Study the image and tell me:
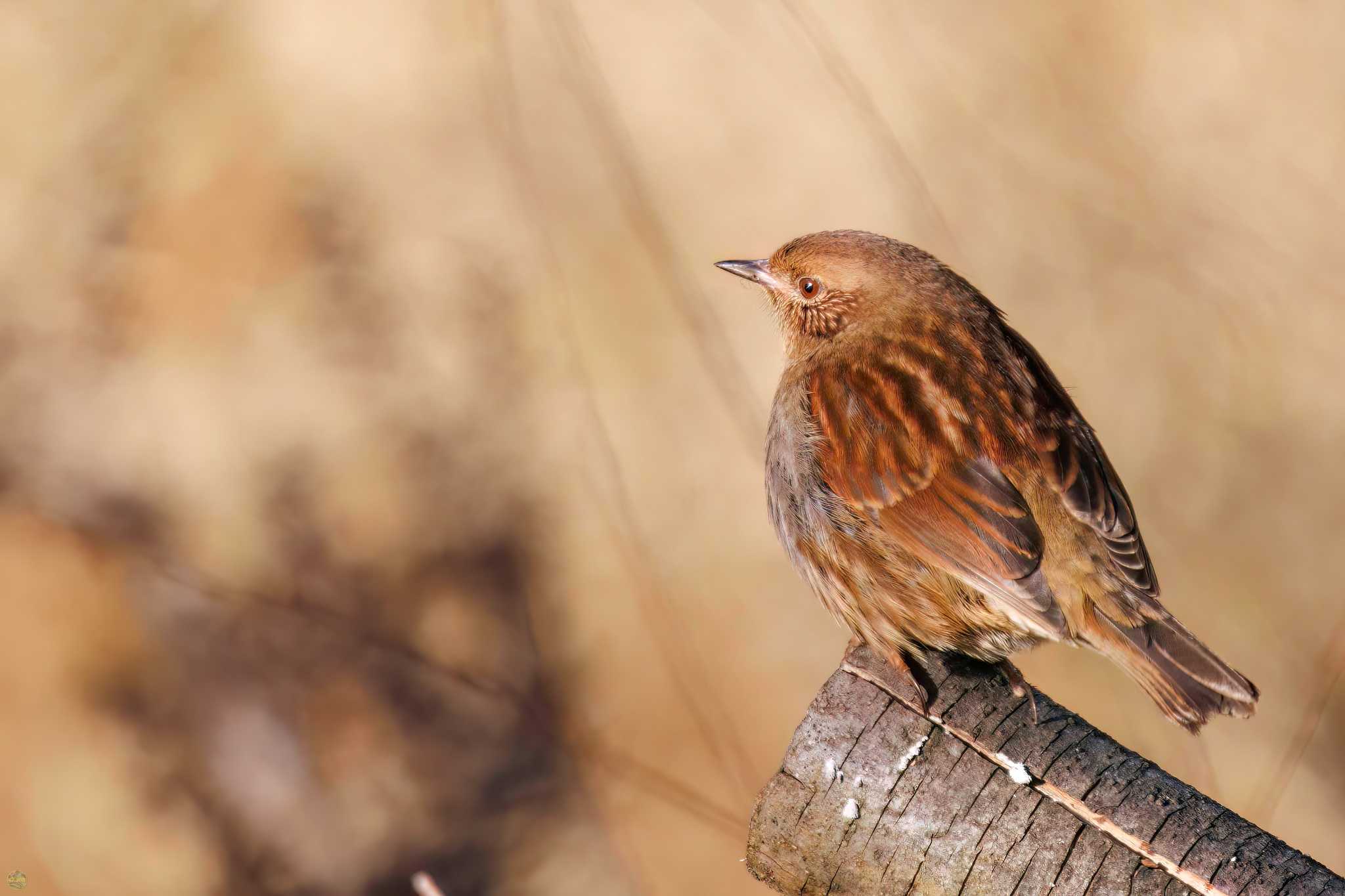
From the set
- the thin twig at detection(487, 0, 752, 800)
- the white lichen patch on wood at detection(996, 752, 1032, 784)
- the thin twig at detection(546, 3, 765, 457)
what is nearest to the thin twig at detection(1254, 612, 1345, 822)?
the thin twig at detection(487, 0, 752, 800)

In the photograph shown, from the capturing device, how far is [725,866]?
484cm

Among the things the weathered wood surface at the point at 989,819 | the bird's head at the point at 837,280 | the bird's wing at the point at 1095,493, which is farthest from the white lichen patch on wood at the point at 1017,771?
the bird's head at the point at 837,280

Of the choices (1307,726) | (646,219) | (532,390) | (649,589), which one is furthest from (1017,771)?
(1307,726)

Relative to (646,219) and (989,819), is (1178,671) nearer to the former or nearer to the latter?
(989,819)

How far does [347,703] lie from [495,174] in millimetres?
2123

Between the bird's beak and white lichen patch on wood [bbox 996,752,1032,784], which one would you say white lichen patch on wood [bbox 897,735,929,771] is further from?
the bird's beak

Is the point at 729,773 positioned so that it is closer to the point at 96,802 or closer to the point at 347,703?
the point at 347,703

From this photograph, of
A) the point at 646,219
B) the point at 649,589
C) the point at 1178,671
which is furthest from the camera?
the point at 646,219

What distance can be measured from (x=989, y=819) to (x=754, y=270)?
213 centimetres

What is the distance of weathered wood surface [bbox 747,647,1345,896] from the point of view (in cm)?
239

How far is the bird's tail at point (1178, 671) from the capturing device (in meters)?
3.12

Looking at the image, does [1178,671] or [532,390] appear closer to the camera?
[1178,671]

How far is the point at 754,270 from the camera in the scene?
4.12 meters

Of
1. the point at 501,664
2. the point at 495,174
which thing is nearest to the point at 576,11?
the point at 495,174
